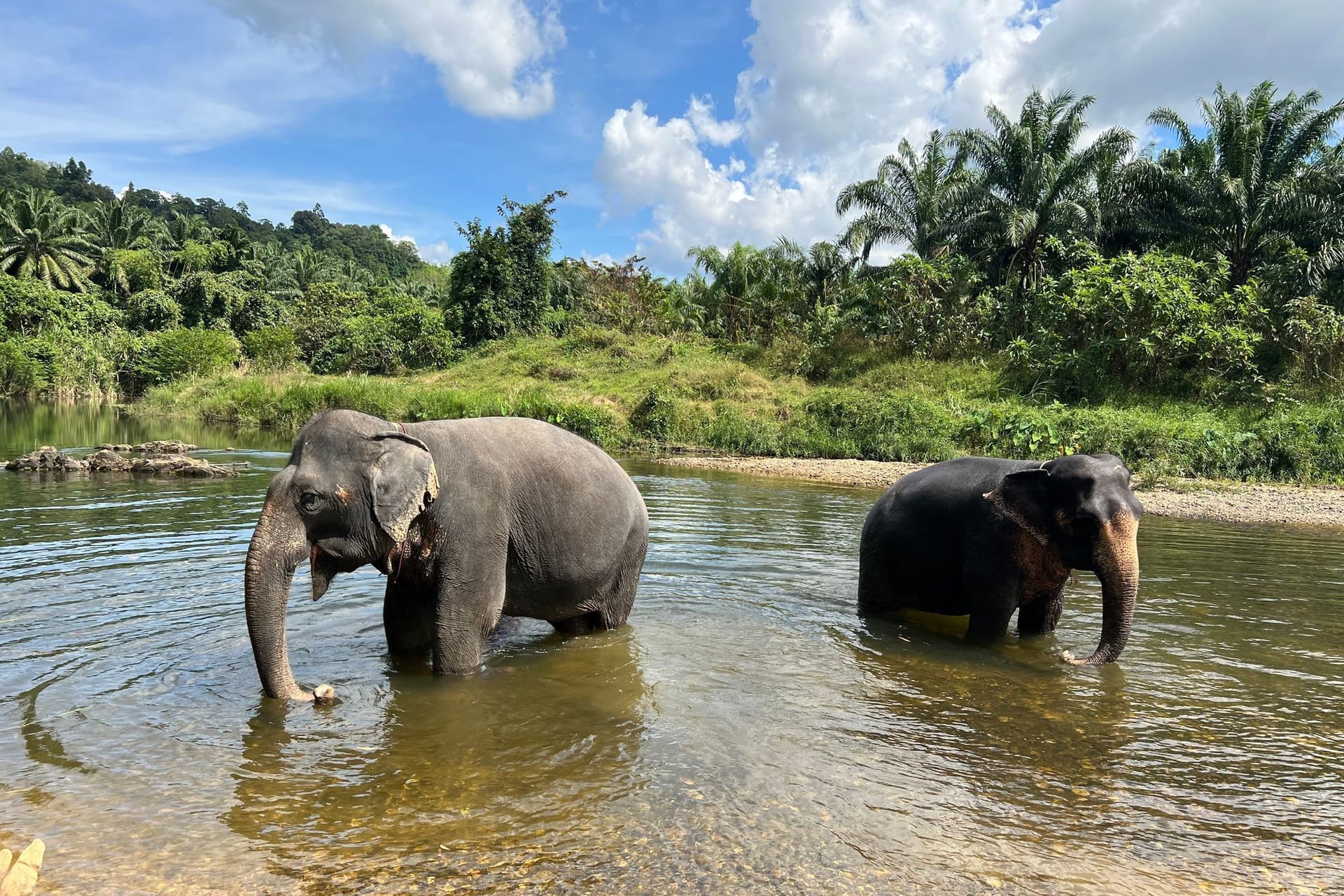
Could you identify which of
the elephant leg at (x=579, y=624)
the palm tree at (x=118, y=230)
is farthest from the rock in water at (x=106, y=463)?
the palm tree at (x=118, y=230)

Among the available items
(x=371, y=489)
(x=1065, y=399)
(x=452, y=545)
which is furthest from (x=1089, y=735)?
(x=1065, y=399)

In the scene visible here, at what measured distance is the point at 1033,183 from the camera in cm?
→ 3788

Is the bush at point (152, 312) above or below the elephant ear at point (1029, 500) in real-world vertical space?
above

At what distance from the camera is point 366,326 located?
4809 centimetres

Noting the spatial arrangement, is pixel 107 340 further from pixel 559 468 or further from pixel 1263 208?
pixel 1263 208

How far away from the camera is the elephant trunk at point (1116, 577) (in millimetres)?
6398

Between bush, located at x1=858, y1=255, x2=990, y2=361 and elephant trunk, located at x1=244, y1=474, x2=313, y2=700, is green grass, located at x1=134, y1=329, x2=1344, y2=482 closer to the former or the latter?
bush, located at x1=858, y1=255, x2=990, y2=361

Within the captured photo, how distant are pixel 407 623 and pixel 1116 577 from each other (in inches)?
209

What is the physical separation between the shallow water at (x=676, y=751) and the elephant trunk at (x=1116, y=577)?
0.36 metres

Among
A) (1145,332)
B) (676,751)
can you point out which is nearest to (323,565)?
(676,751)

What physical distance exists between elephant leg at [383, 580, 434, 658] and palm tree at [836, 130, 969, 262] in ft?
126

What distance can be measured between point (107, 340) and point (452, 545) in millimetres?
56850

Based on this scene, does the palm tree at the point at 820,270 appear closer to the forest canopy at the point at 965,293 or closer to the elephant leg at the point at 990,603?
the forest canopy at the point at 965,293

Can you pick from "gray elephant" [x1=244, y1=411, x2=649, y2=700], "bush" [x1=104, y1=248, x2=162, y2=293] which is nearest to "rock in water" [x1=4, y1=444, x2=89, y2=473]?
"gray elephant" [x1=244, y1=411, x2=649, y2=700]
